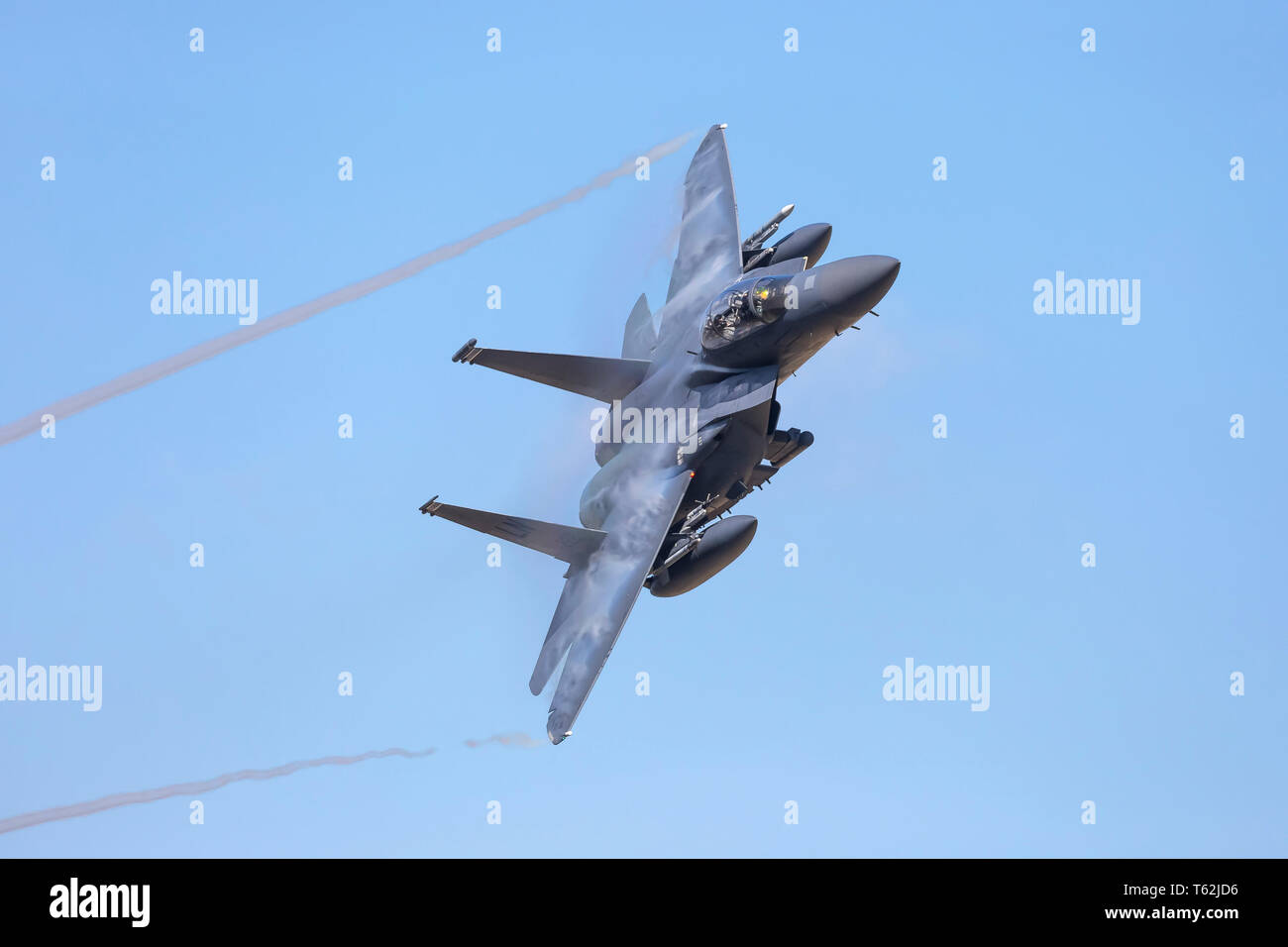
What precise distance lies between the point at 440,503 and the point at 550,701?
190 inches

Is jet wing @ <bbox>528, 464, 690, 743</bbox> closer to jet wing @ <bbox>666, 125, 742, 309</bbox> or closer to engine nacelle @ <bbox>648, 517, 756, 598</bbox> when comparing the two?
engine nacelle @ <bbox>648, 517, 756, 598</bbox>

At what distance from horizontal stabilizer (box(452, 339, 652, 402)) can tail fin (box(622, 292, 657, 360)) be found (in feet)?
2.15

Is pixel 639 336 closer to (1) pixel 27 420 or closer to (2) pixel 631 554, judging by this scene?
(2) pixel 631 554

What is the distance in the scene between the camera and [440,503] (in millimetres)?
40000

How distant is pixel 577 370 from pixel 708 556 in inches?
229

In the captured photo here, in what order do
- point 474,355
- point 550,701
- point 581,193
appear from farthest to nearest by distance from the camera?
point 581,193 → point 474,355 → point 550,701

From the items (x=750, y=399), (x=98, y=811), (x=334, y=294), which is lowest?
(x=98, y=811)

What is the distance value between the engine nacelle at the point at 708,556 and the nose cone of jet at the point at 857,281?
4968 mm

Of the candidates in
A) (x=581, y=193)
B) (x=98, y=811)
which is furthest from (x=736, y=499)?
(x=98, y=811)

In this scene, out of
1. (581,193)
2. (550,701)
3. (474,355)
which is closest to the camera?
(550,701)

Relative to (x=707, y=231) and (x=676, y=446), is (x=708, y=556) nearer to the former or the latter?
(x=676, y=446)

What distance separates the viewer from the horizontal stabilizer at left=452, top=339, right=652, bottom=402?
4247 cm

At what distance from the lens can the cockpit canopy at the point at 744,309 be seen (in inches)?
1572

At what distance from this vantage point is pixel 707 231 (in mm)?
46406
